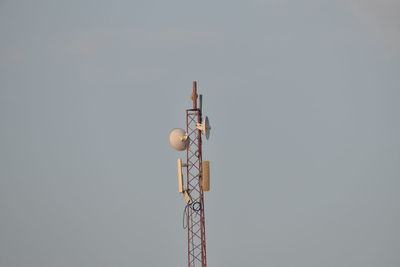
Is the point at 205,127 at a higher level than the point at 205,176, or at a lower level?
higher

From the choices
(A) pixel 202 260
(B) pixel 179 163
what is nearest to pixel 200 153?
(B) pixel 179 163

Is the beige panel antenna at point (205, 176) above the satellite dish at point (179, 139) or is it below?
below

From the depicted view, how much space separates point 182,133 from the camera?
56.2m

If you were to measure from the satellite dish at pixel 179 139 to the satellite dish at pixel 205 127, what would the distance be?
844 millimetres

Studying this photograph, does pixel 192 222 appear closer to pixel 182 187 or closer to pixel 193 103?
pixel 182 187

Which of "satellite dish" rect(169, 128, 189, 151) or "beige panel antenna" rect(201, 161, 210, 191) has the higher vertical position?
"satellite dish" rect(169, 128, 189, 151)

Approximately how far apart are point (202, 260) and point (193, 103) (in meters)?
7.97

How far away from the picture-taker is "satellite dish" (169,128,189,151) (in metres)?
56.1

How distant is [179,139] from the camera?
5606 centimetres

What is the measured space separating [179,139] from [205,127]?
1540 millimetres

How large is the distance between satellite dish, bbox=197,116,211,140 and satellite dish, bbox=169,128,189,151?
2.77 ft

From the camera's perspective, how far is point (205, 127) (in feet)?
182

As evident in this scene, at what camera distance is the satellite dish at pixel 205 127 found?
2186 inches

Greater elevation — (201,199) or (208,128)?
(208,128)
